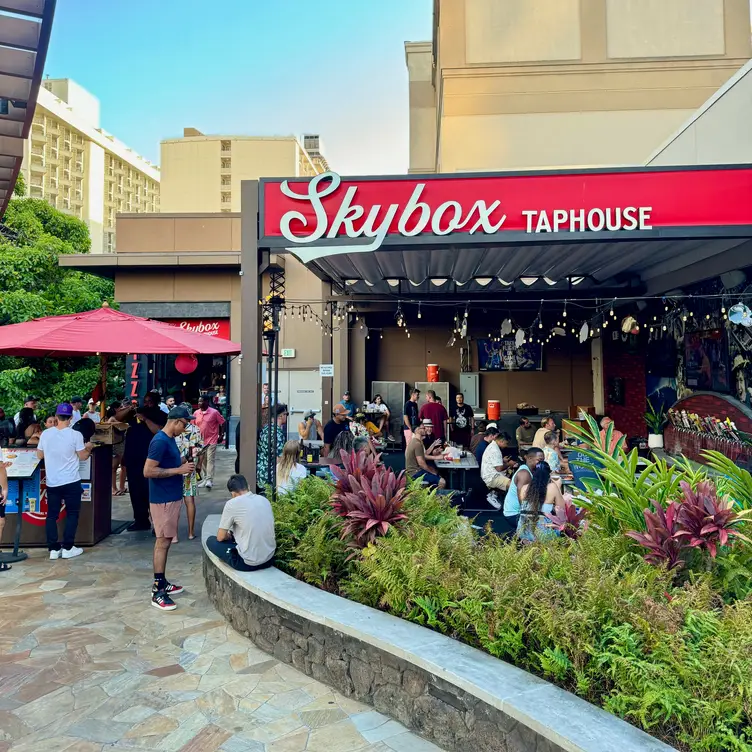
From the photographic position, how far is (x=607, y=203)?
6.57 metres

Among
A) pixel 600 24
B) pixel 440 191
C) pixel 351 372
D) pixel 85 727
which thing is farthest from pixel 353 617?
pixel 600 24

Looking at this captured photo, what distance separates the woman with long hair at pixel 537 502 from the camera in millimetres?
5531

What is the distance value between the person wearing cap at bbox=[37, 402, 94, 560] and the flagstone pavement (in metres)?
0.87

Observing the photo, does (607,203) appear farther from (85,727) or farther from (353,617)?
→ (85,727)

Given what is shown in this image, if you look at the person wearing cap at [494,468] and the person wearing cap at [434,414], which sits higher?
the person wearing cap at [434,414]

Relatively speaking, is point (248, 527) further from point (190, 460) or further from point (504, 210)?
point (504, 210)

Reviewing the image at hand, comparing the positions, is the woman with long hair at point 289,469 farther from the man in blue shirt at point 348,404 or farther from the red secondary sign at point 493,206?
the man in blue shirt at point 348,404

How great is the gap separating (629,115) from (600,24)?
2.38m

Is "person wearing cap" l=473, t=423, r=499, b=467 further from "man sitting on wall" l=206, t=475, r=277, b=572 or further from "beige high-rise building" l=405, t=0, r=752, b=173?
"beige high-rise building" l=405, t=0, r=752, b=173

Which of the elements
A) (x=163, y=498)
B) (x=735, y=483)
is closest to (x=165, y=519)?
(x=163, y=498)

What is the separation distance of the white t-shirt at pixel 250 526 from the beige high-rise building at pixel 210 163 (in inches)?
1694

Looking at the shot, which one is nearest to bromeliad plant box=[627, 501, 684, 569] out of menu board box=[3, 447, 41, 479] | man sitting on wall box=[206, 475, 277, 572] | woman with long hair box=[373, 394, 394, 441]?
man sitting on wall box=[206, 475, 277, 572]

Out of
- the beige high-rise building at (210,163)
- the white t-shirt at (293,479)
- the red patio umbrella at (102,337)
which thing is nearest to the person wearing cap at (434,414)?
the red patio umbrella at (102,337)

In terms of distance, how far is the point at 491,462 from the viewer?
793 cm
